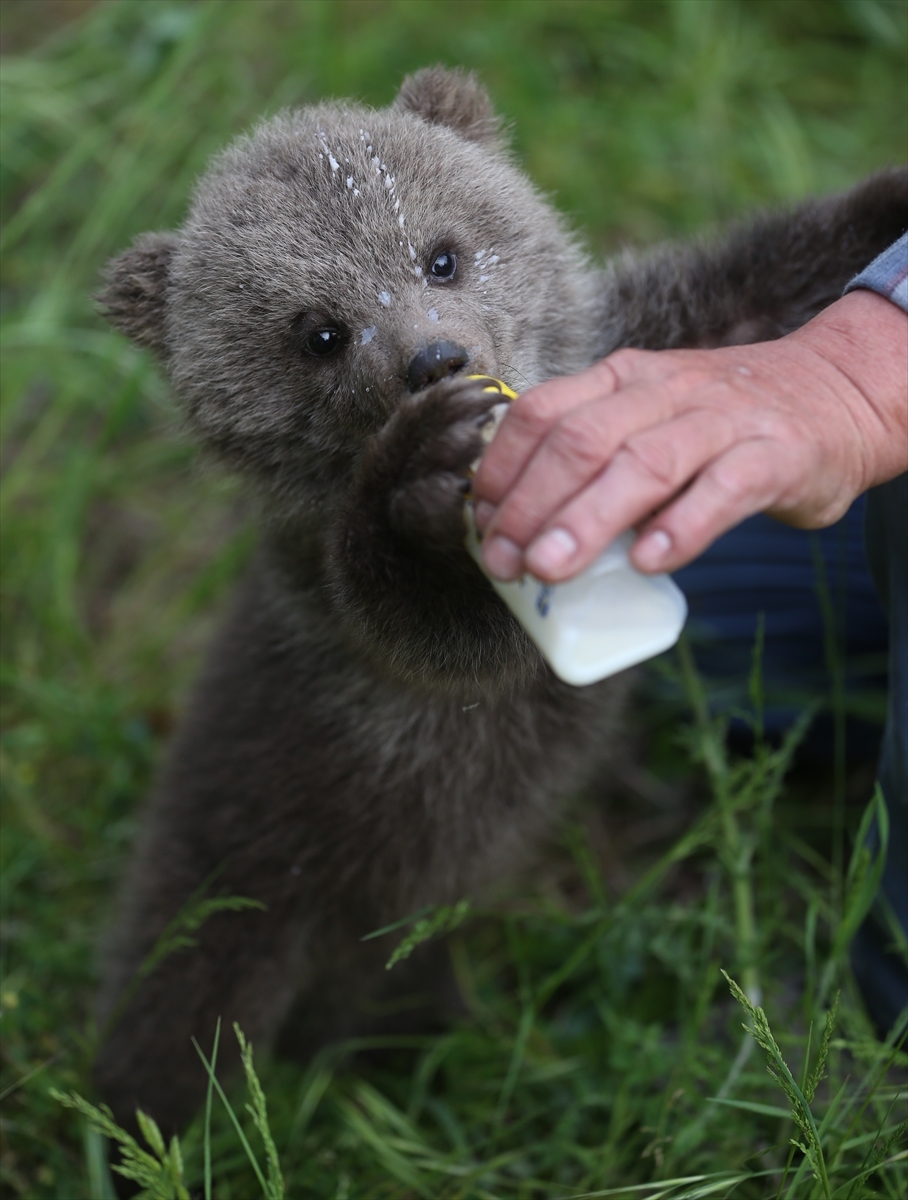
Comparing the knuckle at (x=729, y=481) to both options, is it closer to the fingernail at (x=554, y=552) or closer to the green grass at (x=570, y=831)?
the fingernail at (x=554, y=552)

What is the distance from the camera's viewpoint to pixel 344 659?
2.58 meters

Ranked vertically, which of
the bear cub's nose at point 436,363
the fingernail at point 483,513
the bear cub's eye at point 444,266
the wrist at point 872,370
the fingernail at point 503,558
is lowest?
the wrist at point 872,370

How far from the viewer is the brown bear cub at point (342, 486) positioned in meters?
2.21

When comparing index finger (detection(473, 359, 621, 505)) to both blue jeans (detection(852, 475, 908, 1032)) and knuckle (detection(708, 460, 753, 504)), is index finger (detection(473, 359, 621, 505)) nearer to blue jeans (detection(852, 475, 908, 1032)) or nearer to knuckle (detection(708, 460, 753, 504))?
knuckle (detection(708, 460, 753, 504))

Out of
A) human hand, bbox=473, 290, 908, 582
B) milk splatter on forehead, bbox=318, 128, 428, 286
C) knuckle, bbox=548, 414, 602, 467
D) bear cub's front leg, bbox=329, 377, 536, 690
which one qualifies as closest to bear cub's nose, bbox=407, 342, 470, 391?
bear cub's front leg, bbox=329, 377, 536, 690

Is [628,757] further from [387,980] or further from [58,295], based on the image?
[58,295]

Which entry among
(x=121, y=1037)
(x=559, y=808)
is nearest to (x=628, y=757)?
(x=559, y=808)

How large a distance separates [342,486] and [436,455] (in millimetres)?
626

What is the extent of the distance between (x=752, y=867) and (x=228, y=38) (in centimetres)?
387

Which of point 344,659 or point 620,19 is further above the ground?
point 620,19

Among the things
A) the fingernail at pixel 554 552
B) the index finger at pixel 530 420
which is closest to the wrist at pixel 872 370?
the index finger at pixel 530 420

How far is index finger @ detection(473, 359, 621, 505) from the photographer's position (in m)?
1.47

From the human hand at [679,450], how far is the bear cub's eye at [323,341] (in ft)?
2.60

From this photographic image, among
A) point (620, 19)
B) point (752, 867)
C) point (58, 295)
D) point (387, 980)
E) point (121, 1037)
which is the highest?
point (58, 295)
